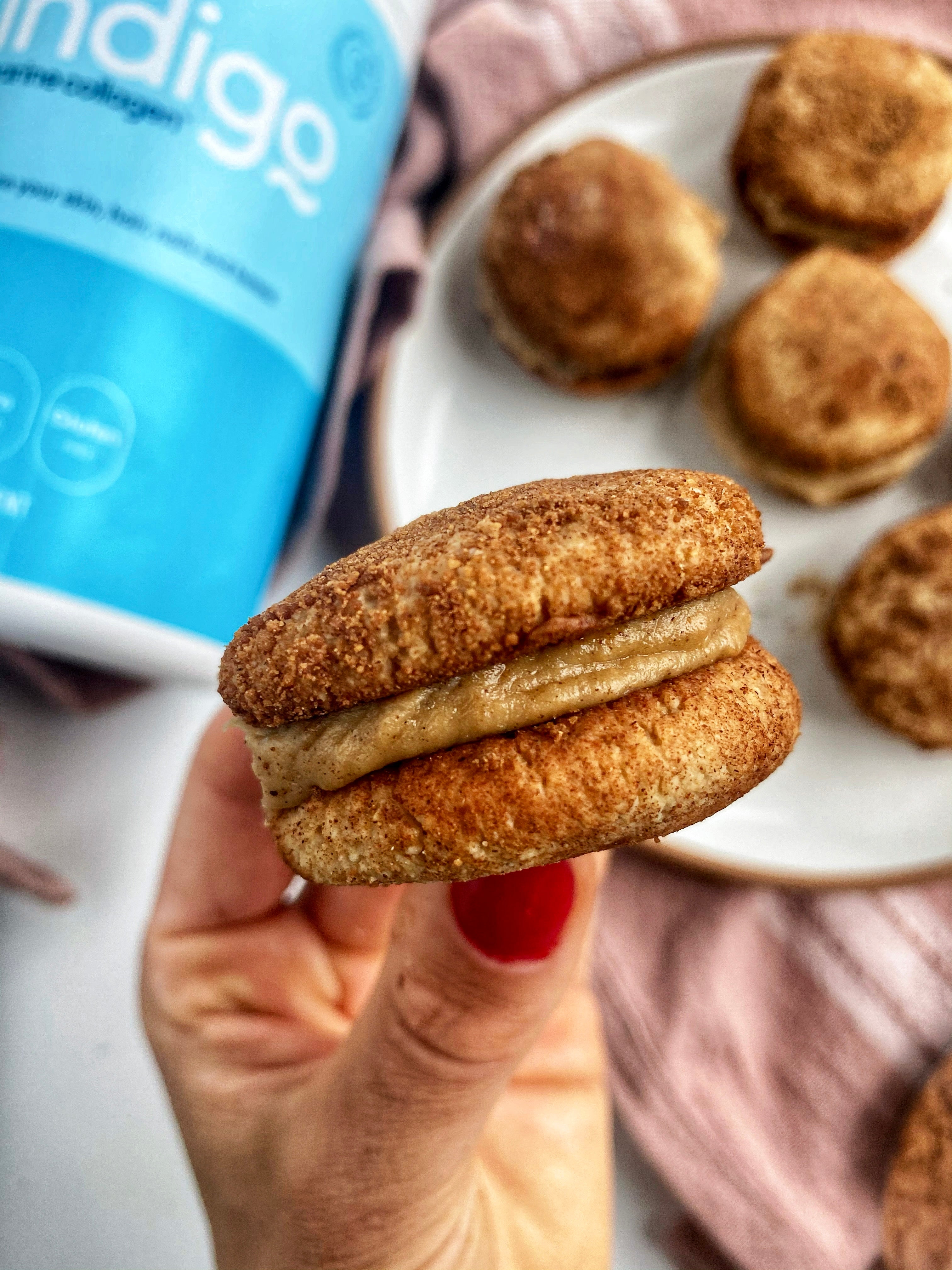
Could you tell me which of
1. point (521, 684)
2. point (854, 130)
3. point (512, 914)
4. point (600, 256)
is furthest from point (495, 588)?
point (854, 130)

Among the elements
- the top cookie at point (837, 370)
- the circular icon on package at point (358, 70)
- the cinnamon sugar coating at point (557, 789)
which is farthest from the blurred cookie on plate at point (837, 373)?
the cinnamon sugar coating at point (557, 789)

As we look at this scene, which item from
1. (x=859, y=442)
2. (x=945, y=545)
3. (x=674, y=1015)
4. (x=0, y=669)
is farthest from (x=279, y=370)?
(x=674, y=1015)

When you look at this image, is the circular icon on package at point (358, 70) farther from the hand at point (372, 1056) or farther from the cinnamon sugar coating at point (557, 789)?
the cinnamon sugar coating at point (557, 789)

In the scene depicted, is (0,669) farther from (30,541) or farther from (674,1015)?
(674,1015)

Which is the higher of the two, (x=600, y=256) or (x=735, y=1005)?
(x=600, y=256)

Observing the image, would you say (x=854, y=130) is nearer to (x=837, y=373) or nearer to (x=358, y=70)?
(x=837, y=373)

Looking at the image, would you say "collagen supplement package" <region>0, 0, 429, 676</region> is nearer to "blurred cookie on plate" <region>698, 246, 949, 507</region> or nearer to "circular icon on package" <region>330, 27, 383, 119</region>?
"circular icon on package" <region>330, 27, 383, 119</region>

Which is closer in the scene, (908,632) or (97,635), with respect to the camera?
(97,635)
